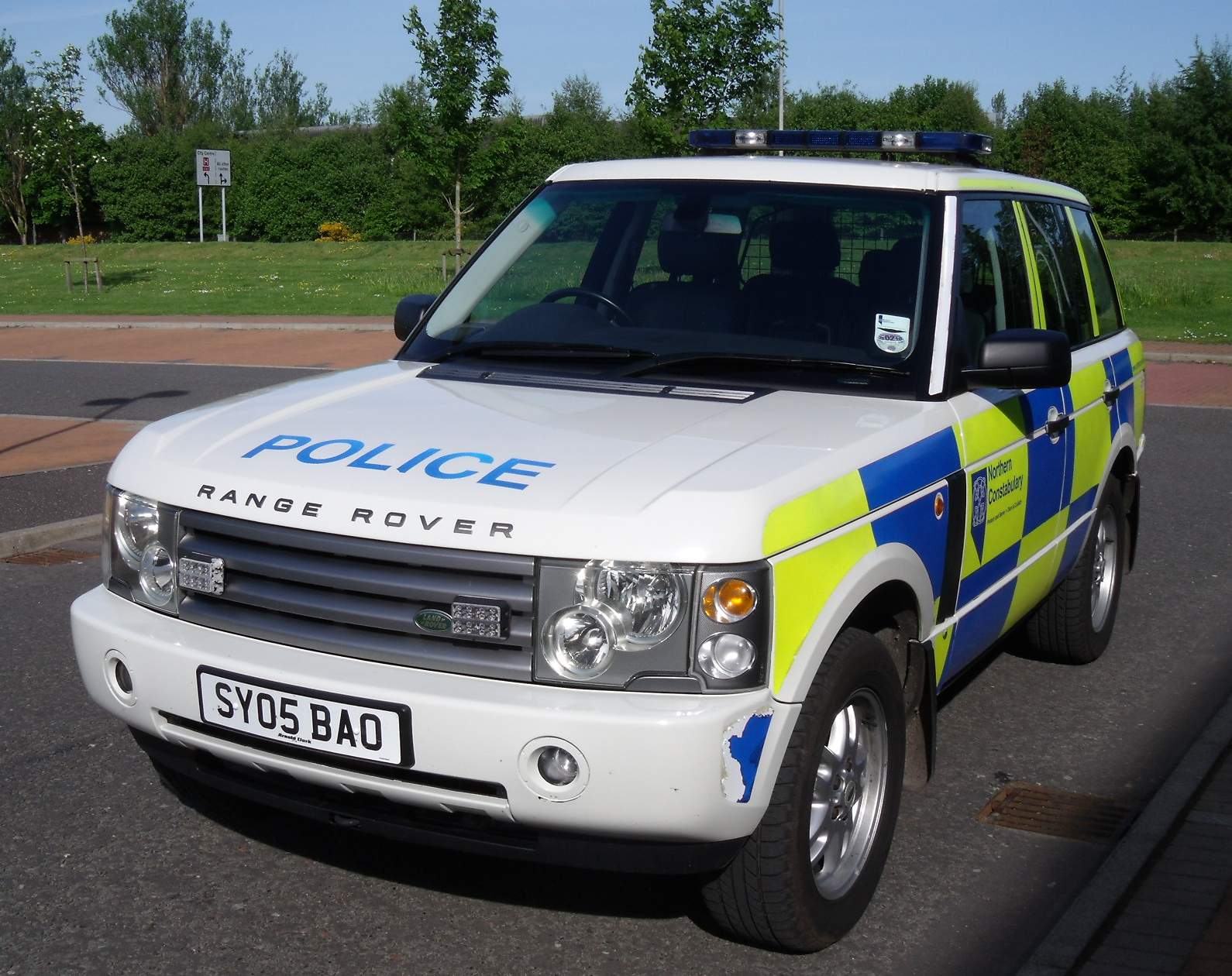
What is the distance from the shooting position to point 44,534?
8352 mm

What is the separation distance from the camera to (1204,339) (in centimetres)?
2130

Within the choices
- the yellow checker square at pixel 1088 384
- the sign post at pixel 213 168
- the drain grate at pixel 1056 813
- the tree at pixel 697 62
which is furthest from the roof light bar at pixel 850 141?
the sign post at pixel 213 168

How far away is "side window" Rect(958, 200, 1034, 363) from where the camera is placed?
15.2 feet

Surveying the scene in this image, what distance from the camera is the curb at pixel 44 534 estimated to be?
8.14 metres

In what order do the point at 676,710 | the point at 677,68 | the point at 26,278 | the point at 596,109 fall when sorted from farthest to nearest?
1. the point at 596,109
2. the point at 26,278
3. the point at 677,68
4. the point at 676,710

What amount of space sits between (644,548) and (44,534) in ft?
20.4

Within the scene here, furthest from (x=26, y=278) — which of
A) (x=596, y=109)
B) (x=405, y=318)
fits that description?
(x=596, y=109)

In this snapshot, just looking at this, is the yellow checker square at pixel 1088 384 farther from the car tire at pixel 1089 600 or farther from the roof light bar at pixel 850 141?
the roof light bar at pixel 850 141

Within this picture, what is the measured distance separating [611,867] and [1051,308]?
3143 millimetres

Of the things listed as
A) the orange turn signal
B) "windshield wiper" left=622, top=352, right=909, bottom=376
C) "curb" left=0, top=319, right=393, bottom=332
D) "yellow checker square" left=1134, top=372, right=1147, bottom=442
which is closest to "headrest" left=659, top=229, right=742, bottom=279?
"windshield wiper" left=622, top=352, right=909, bottom=376

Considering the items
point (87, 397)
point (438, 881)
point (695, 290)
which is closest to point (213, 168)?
point (87, 397)

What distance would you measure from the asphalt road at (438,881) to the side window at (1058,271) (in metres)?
1.48

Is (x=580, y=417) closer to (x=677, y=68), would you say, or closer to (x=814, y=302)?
(x=814, y=302)

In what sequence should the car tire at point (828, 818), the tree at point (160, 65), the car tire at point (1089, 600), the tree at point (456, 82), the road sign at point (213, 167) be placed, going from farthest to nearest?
the tree at point (160, 65) < the road sign at point (213, 167) < the tree at point (456, 82) < the car tire at point (1089, 600) < the car tire at point (828, 818)
